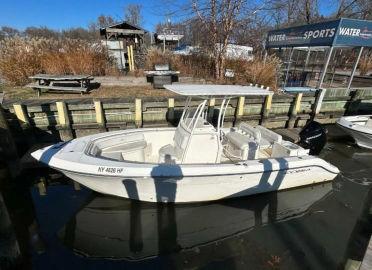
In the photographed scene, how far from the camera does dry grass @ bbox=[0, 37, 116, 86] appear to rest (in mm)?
9602

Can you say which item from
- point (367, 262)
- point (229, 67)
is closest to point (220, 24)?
point (229, 67)

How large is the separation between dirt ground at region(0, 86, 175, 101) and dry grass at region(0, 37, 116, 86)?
895mm

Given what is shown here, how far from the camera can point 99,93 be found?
29.1 feet

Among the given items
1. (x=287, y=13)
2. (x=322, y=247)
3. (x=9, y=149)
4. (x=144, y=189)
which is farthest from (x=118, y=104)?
(x=287, y=13)

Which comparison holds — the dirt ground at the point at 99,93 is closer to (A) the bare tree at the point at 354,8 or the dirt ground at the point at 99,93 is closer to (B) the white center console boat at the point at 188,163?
(B) the white center console boat at the point at 188,163

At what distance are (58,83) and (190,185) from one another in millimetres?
7398

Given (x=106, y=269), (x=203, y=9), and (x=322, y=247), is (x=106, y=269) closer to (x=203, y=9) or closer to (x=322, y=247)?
(x=322, y=247)

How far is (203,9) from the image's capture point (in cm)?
1044

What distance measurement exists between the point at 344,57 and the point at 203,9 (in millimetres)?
15260

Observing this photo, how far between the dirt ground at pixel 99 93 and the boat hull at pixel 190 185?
15.8 ft

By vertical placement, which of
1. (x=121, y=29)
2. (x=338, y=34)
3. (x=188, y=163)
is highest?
(x=121, y=29)

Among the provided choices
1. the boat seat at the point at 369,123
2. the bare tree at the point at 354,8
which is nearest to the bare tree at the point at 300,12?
the bare tree at the point at 354,8

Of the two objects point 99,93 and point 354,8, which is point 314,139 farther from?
point 354,8

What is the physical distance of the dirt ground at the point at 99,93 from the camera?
8.19m
